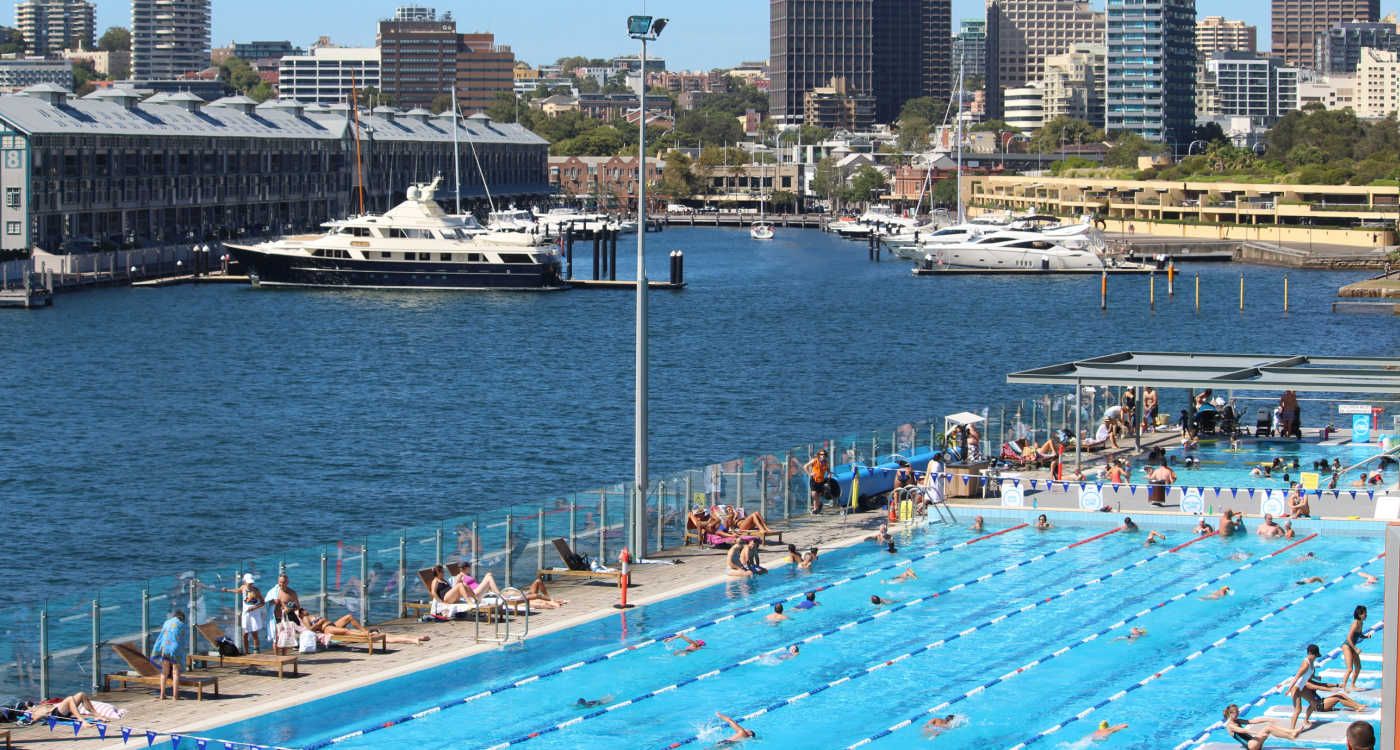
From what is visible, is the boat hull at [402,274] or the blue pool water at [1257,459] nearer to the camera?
the blue pool water at [1257,459]

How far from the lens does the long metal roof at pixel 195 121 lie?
11775 cm

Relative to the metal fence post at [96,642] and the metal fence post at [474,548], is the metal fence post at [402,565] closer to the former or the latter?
the metal fence post at [474,548]

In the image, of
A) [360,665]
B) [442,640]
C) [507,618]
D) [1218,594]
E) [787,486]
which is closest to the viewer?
[360,665]

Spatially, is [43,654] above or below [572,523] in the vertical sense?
below

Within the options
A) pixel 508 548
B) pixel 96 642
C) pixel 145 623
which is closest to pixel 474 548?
pixel 508 548

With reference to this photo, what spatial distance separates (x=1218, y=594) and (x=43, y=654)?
1783cm

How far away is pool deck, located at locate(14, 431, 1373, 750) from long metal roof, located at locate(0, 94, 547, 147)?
8536cm

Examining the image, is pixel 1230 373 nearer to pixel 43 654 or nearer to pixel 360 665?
pixel 360 665

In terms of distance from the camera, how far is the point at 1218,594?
32938mm

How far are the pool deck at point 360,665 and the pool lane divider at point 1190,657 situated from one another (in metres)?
7.58

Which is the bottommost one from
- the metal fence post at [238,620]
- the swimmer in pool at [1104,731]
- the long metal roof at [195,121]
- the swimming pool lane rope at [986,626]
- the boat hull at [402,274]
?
the swimmer in pool at [1104,731]

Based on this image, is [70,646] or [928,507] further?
[928,507]

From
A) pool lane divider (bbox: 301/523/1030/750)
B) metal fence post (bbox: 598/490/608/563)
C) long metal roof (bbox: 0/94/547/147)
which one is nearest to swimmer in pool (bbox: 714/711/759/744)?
pool lane divider (bbox: 301/523/1030/750)

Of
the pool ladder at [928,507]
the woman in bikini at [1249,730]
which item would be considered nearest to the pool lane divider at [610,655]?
the pool ladder at [928,507]
